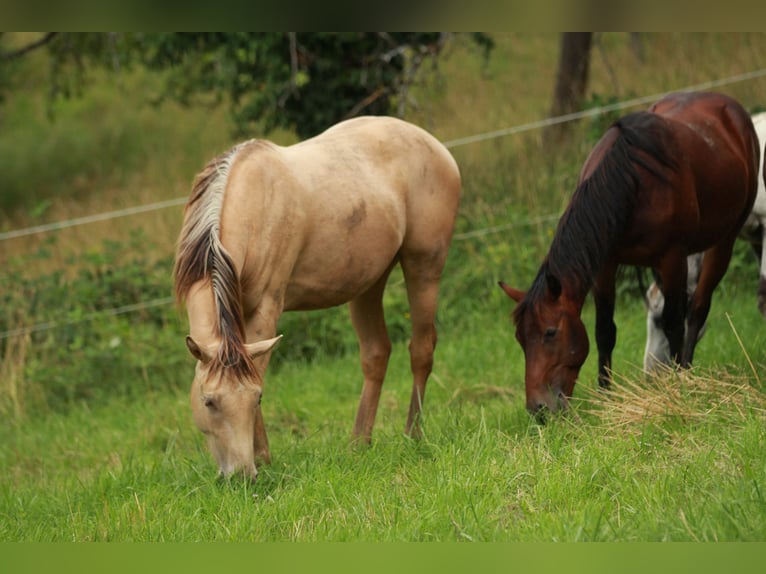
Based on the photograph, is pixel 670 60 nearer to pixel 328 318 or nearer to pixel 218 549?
pixel 328 318

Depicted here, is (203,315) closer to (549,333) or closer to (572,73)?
(549,333)

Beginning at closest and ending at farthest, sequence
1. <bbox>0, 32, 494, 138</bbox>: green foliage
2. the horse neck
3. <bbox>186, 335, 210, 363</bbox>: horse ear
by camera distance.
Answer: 1. <bbox>186, 335, 210, 363</bbox>: horse ear
2. the horse neck
3. <bbox>0, 32, 494, 138</bbox>: green foliage

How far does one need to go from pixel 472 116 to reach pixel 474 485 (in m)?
10.8

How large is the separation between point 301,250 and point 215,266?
770 mm

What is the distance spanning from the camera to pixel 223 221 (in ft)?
16.2

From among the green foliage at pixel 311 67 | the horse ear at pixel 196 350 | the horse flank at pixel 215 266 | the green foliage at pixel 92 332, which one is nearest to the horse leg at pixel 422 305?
the horse flank at pixel 215 266

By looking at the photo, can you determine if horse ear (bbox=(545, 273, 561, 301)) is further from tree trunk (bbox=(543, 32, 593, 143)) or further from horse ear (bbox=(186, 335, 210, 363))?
tree trunk (bbox=(543, 32, 593, 143))

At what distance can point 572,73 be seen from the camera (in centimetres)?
1099

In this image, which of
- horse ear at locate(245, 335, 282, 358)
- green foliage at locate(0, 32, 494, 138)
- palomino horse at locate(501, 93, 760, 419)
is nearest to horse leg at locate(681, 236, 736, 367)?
palomino horse at locate(501, 93, 760, 419)

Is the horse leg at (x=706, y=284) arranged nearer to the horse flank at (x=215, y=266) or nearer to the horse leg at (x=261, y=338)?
the horse leg at (x=261, y=338)

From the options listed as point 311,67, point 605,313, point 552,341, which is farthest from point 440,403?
point 311,67

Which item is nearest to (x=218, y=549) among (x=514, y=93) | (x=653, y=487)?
(x=653, y=487)

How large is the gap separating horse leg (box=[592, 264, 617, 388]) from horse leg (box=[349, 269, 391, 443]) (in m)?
1.32

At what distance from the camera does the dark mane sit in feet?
17.3
